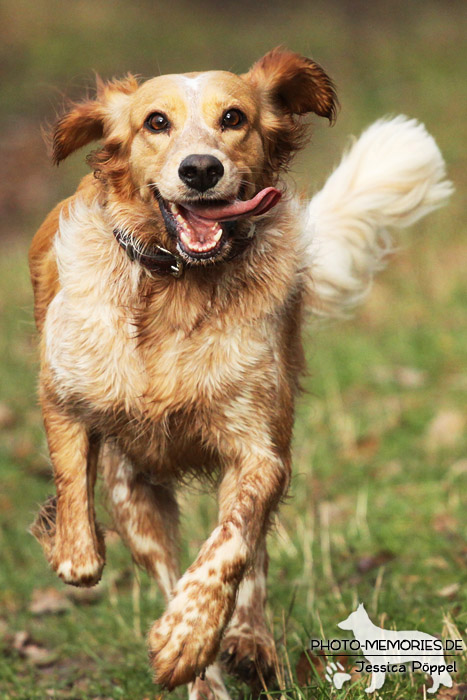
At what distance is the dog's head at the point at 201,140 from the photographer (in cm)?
302

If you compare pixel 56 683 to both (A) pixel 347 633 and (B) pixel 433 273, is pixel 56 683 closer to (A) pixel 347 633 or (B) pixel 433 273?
(A) pixel 347 633

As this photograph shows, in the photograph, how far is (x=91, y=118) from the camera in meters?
3.51

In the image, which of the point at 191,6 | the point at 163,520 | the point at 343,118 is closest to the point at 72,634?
the point at 163,520

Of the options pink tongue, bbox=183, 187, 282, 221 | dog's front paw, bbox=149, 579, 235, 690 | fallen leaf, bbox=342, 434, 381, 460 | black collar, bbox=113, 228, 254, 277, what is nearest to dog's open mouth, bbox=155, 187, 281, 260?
pink tongue, bbox=183, 187, 282, 221

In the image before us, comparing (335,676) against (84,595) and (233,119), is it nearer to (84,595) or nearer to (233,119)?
(233,119)

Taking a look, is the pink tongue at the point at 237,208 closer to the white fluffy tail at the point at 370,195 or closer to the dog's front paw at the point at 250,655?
the white fluffy tail at the point at 370,195

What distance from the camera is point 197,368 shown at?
318cm

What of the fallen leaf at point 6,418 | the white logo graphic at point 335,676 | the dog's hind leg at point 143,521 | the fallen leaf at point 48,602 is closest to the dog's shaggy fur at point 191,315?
the dog's hind leg at point 143,521

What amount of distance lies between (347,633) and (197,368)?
4.06 feet

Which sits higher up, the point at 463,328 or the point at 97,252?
the point at 97,252

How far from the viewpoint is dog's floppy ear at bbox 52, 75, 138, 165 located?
3.50 meters

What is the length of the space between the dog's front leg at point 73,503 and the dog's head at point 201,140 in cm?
72

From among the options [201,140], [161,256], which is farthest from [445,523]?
[201,140]

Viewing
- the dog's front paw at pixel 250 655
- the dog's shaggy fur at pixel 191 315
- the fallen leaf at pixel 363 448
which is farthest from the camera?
the fallen leaf at pixel 363 448
